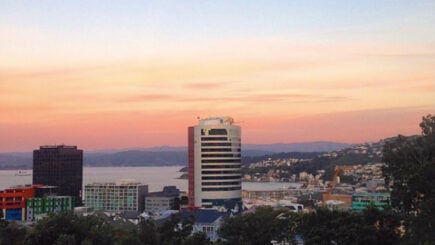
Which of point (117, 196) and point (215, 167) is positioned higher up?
point (215, 167)

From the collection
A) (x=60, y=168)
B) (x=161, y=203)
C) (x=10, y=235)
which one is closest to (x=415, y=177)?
(x=10, y=235)

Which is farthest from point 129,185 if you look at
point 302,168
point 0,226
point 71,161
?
point 302,168

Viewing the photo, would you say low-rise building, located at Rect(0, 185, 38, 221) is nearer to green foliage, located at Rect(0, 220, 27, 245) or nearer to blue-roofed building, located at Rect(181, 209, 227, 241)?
blue-roofed building, located at Rect(181, 209, 227, 241)

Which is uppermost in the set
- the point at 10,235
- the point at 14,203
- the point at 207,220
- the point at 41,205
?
the point at 10,235

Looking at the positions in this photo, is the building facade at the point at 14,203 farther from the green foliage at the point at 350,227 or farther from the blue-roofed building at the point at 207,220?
the green foliage at the point at 350,227

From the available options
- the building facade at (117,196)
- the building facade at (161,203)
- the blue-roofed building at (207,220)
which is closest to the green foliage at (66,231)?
the blue-roofed building at (207,220)

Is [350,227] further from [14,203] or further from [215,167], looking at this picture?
[14,203]
